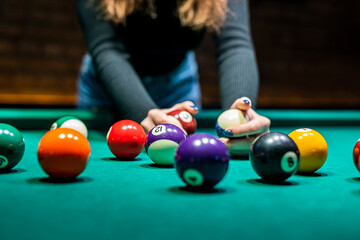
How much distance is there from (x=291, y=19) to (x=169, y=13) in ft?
20.7

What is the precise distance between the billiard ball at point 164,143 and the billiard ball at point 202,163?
381 millimetres

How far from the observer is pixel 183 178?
1232 millimetres

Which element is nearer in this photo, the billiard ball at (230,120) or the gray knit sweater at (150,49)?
the billiard ball at (230,120)

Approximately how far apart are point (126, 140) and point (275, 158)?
0.75 m

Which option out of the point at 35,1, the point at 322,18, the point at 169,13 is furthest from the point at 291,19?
the point at 169,13

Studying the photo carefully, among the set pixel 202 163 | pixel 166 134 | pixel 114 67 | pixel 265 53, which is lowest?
pixel 202 163

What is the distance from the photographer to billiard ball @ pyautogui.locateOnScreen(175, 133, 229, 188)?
1.20 meters

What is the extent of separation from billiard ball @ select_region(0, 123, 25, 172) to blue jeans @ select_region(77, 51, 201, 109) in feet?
6.59

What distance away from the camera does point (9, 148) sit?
1441 millimetres

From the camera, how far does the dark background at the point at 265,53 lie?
23.5ft

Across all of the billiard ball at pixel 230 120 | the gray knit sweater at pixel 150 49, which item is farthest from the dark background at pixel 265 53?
the billiard ball at pixel 230 120

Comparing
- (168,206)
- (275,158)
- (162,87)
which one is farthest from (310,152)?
(162,87)

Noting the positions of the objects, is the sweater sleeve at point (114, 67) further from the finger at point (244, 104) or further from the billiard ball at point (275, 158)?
the billiard ball at point (275, 158)

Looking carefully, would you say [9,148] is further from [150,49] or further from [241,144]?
[150,49]
